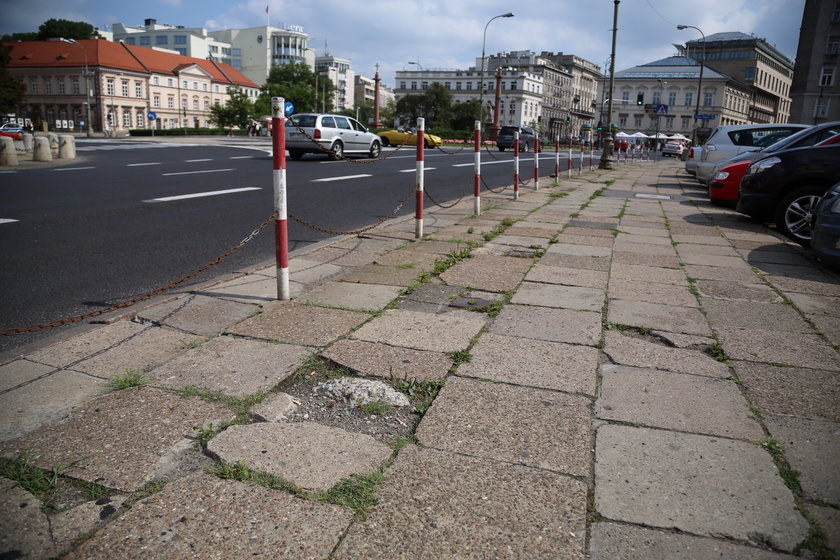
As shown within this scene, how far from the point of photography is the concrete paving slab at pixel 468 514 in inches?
74.7

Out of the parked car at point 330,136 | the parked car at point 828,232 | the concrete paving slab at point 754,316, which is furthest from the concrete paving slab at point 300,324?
the parked car at point 330,136

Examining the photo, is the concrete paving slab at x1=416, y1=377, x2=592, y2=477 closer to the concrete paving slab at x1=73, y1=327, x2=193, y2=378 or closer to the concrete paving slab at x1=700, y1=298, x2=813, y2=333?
the concrete paving slab at x1=73, y1=327, x2=193, y2=378

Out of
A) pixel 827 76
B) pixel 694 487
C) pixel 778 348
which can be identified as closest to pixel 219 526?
pixel 694 487

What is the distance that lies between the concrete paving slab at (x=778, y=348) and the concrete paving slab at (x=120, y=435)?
9.72 ft

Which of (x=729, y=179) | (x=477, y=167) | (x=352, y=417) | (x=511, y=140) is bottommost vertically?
(x=352, y=417)

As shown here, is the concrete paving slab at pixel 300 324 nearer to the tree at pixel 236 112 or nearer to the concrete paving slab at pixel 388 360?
the concrete paving slab at pixel 388 360

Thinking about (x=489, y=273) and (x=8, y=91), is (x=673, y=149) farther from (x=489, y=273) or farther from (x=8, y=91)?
(x=8, y=91)

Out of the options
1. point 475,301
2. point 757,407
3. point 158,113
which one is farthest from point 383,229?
point 158,113

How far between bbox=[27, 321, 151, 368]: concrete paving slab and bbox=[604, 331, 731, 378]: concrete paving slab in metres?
2.85

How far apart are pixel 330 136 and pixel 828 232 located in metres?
18.9

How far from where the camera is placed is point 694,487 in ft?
7.41

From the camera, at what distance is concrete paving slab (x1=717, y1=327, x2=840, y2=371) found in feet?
11.9

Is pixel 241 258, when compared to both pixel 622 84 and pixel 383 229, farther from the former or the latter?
pixel 622 84

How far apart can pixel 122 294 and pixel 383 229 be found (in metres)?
3.76
